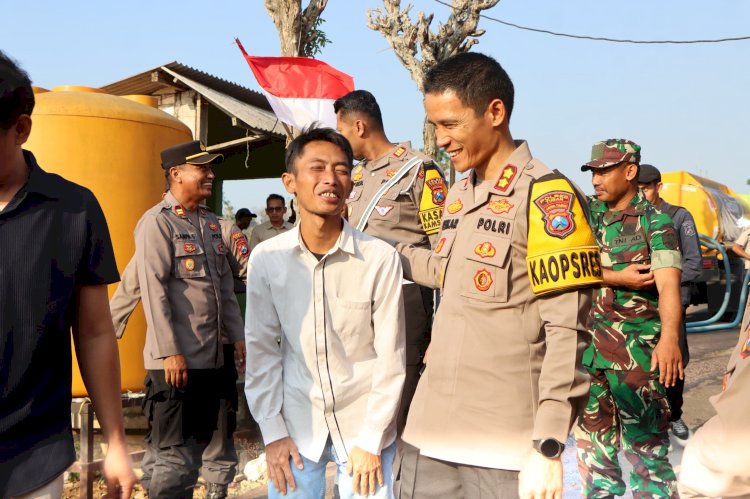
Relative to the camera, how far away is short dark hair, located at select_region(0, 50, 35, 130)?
6.44ft

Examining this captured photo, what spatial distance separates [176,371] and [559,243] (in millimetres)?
3057

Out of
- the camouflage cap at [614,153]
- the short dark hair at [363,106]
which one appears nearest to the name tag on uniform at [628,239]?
the camouflage cap at [614,153]

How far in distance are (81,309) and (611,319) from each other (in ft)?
10.4

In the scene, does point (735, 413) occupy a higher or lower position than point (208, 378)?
higher

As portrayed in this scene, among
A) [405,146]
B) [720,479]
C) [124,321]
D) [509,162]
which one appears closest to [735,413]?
Answer: [720,479]

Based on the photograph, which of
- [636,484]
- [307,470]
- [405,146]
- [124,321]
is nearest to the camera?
[307,470]

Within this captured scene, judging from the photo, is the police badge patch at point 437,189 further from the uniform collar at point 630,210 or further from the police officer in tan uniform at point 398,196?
the uniform collar at point 630,210

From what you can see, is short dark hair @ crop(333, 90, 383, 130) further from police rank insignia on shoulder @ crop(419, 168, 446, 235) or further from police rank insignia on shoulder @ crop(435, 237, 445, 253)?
police rank insignia on shoulder @ crop(435, 237, 445, 253)

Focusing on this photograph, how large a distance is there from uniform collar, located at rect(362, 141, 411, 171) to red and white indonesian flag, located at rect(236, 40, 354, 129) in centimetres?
427

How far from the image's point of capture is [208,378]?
495cm

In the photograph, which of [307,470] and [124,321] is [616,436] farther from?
[124,321]

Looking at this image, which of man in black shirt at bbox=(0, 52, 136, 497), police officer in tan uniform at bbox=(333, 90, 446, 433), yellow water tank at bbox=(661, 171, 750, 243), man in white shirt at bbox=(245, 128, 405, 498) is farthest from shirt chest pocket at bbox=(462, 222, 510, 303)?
yellow water tank at bbox=(661, 171, 750, 243)

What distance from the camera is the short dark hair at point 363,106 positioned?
465cm

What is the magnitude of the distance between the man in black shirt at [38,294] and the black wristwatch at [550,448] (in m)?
1.25
